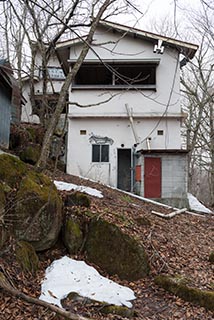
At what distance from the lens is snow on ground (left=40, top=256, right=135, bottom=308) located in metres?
4.70

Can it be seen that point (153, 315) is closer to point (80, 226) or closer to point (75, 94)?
point (80, 226)

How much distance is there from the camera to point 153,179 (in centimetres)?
1325

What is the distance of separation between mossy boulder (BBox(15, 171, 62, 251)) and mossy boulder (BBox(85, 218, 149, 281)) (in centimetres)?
75

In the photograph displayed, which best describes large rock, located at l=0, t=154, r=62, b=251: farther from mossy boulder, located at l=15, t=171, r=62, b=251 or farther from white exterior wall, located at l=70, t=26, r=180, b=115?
white exterior wall, located at l=70, t=26, r=180, b=115

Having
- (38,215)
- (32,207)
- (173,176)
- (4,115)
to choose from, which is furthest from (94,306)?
(173,176)

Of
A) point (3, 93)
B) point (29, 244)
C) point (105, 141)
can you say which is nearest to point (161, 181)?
point (105, 141)

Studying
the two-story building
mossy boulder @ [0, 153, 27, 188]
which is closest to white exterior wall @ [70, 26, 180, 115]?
the two-story building

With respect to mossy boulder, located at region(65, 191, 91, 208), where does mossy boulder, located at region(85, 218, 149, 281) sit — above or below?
below

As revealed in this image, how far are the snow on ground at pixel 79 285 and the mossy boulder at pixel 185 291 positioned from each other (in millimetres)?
610

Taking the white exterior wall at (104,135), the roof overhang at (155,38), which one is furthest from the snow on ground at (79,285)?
the roof overhang at (155,38)

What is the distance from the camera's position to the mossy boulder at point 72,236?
6.05m

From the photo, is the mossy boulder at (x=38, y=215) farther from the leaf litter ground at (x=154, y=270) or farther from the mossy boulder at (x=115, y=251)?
the mossy boulder at (x=115, y=251)

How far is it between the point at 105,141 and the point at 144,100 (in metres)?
2.75

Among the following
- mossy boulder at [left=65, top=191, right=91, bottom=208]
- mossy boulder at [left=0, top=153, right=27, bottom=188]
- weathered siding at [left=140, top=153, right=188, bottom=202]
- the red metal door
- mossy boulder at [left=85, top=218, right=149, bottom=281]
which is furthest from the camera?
the red metal door
